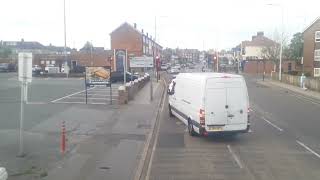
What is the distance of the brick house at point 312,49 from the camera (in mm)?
67750

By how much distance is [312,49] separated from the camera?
229 ft

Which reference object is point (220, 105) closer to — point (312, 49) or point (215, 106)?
point (215, 106)

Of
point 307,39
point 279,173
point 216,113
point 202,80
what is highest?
point 307,39

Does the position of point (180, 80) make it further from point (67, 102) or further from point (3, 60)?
point (3, 60)

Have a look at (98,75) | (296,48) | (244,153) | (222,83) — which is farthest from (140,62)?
(296,48)

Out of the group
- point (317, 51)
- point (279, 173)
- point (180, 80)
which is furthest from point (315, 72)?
point (279, 173)

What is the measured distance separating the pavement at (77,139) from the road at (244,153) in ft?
2.77

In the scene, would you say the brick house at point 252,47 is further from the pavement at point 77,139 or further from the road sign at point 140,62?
the pavement at point 77,139

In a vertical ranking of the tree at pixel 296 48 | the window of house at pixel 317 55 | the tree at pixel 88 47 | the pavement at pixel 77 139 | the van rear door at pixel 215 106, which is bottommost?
the pavement at pixel 77 139

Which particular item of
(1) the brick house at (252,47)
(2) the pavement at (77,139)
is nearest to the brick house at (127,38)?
(1) the brick house at (252,47)

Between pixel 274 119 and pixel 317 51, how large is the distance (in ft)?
157

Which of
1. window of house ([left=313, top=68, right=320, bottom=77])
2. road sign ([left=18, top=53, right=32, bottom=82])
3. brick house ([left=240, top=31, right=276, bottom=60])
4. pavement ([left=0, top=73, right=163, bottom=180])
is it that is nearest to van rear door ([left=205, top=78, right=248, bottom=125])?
pavement ([left=0, top=73, right=163, bottom=180])

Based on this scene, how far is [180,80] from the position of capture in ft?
70.8

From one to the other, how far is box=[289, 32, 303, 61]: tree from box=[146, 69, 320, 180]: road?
7190 cm
